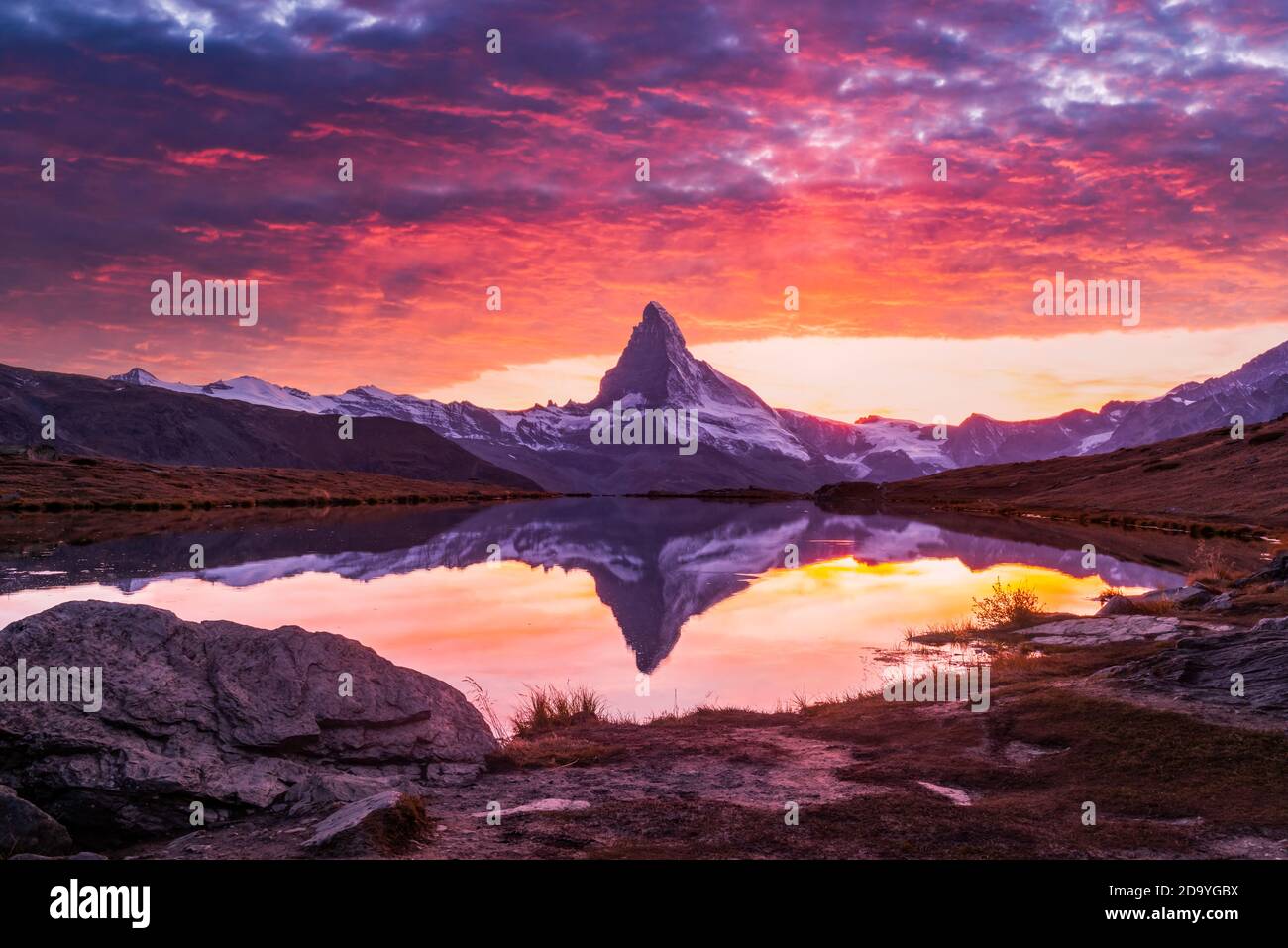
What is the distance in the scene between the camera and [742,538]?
9512 centimetres

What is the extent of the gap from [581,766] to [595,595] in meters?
30.4

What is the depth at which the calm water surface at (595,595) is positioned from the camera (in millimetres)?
29328

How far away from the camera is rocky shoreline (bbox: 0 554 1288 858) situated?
1231 centimetres

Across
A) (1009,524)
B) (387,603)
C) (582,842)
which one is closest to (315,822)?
(582,842)

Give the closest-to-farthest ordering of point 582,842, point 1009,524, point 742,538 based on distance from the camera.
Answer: point 582,842
point 742,538
point 1009,524

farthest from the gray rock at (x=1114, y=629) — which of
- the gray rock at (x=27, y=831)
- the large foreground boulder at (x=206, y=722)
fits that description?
the gray rock at (x=27, y=831)

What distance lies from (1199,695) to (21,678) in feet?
75.4

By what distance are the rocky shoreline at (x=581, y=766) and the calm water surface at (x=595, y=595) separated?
5.65 meters

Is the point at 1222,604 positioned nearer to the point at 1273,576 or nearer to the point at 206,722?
the point at 1273,576

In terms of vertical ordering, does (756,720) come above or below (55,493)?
below

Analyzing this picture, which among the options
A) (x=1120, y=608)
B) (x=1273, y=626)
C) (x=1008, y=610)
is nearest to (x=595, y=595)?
(x=1008, y=610)

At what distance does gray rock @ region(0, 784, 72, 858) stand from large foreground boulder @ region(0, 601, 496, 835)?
1.82 meters

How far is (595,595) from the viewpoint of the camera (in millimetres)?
48406

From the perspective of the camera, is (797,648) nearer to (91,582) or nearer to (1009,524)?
(91,582)
